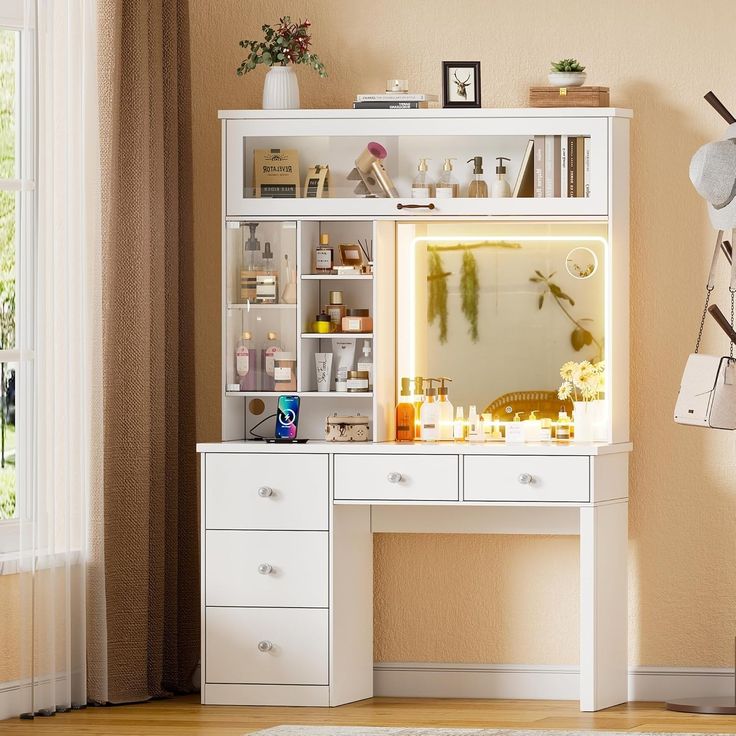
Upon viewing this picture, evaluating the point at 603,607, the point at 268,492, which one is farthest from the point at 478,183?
the point at 603,607

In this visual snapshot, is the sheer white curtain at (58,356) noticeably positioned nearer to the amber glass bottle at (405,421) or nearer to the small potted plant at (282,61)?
the small potted plant at (282,61)

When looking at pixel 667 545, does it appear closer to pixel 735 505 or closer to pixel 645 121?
pixel 735 505

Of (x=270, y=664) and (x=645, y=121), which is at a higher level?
(x=645, y=121)

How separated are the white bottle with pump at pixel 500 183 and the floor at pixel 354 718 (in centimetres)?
163

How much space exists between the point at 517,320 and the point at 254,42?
1.25 metres

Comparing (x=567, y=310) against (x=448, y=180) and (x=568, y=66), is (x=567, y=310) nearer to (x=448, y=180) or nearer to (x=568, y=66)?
(x=448, y=180)

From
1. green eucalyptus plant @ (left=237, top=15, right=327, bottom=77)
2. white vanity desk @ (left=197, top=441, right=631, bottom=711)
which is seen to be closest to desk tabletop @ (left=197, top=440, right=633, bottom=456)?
white vanity desk @ (left=197, top=441, right=631, bottom=711)

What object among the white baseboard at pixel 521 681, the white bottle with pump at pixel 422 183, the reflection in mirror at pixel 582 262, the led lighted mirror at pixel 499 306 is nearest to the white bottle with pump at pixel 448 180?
the white bottle with pump at pixel 422 183

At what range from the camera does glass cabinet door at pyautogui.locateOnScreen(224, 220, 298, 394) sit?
168 inches

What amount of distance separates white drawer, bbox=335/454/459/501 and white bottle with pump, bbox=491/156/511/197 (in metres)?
0.87

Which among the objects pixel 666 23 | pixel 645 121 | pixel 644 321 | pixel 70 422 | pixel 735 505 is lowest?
pixel 735 505

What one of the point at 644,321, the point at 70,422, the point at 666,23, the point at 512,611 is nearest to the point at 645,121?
the point at 666,23

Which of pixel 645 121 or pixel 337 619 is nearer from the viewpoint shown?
pixel 337 619

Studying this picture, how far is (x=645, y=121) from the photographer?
4.33 metres
